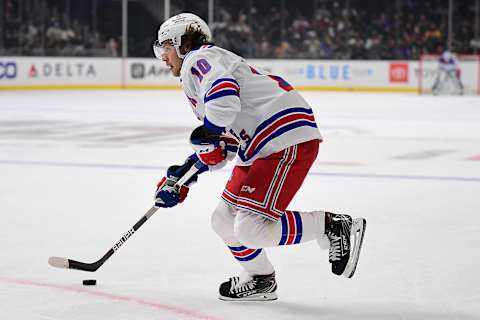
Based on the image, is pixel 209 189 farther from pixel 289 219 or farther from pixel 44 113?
pixel 44 113

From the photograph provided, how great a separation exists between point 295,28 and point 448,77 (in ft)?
12.6

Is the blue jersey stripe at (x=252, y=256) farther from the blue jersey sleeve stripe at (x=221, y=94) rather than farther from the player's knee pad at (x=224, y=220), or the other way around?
the blue jersey sleeve stripe at (x=221, y=94)

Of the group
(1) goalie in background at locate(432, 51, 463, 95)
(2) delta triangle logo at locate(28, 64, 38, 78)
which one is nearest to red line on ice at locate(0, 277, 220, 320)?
(1) goalie in background at locate(432, 51, 463, 95)

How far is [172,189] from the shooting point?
10.7ft

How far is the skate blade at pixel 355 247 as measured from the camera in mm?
3303

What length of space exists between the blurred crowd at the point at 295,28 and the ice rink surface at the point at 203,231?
36.3 feet

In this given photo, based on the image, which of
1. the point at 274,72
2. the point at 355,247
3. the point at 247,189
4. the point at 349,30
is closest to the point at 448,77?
the point at 349,30

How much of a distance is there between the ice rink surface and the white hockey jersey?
0.53m

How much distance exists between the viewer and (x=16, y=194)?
5.80 m

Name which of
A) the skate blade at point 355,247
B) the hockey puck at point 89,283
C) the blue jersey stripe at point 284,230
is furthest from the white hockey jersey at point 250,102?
the hockey puck at point 89,283

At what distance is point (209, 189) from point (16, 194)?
3.87ft

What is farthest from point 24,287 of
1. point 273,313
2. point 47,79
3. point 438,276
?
point 47,79

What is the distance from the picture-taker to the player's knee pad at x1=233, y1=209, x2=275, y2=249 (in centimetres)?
312

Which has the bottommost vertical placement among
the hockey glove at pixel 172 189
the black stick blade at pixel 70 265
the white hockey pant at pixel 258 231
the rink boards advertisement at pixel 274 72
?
the rink boards advertisement at pixel 274 72
